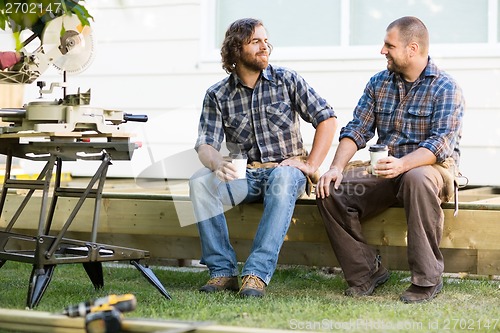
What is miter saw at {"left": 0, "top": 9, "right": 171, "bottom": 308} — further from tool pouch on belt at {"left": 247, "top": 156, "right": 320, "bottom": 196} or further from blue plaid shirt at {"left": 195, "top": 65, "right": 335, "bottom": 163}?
tool pouch on belt at {"left": 247, "top": 156, "right": 320, "bottom": 196}

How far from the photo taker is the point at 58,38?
12.5ft

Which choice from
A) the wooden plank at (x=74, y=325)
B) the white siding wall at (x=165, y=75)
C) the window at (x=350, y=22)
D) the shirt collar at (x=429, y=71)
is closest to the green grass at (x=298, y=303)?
the wooden plank at (x=74, y=325)

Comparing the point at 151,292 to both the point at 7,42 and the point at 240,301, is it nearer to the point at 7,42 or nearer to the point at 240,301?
the point at 240,301

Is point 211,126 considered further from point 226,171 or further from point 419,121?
point 419,121

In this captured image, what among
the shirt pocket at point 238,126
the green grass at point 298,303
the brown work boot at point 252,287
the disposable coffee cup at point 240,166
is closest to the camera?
the green grass at point 298,303

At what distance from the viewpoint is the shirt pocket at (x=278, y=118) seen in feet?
13.8

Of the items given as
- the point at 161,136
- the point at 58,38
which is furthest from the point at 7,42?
the point at 58,38

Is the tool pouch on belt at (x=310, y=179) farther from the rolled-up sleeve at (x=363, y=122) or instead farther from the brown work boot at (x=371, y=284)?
the brown work boot at (x=371, y=284)

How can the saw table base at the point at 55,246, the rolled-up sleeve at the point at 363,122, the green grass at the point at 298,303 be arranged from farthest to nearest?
the rolled-up sleeve at the point at 363,122, the saw table base at the point at 55,246, the green grass at the point at 298,303

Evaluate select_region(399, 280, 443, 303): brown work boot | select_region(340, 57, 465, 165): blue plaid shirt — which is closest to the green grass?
select_region(399, 280, 443, 303): brown work boot

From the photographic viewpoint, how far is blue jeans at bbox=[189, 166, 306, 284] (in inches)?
152

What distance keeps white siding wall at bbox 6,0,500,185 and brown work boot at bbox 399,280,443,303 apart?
1.72 meters

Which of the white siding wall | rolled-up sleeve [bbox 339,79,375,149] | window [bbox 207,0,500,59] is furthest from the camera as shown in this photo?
the white siding wall

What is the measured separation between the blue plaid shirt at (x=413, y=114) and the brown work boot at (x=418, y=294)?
56 centimetres
